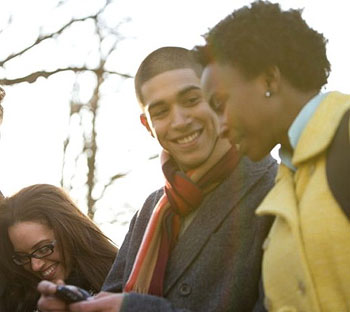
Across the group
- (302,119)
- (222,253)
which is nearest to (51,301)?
(222,253)

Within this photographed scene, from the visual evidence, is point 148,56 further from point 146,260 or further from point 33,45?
point 33,45

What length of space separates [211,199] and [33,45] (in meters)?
6.92

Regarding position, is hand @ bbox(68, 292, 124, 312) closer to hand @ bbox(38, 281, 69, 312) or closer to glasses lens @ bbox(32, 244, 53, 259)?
hand @ bbox(38, 281, 69, 312)

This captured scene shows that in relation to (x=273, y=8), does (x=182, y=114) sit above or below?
below

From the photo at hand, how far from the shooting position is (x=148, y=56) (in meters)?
3.92

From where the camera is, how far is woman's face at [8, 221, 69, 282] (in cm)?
445

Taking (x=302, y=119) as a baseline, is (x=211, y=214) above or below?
below

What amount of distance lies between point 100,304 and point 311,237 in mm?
922

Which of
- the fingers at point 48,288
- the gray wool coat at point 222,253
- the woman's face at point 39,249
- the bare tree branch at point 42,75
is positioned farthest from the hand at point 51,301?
the bare tree branch at point 42,75

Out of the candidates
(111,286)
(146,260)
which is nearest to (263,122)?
(146,260)

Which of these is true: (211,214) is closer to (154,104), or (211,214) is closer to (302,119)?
(154,104)

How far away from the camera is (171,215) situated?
3639 millimetres

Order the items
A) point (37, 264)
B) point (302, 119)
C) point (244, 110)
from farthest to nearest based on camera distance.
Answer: point (37, 264) → point (244, 110) → point (302, 119)

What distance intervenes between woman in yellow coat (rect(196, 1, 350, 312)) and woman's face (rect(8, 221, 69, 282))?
1753 mm
